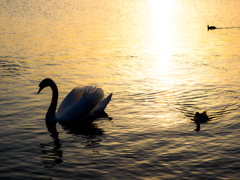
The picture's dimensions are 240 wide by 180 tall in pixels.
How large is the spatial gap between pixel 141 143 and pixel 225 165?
2671mm

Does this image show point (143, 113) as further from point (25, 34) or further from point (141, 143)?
point (25, 34)

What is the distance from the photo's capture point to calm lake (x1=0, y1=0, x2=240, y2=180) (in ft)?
31.3

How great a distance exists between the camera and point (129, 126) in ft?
40.8

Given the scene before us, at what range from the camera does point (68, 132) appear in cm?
1218

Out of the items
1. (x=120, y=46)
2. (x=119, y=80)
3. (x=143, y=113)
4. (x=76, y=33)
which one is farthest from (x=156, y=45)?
(x=143, y=113)

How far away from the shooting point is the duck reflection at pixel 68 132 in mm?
10071

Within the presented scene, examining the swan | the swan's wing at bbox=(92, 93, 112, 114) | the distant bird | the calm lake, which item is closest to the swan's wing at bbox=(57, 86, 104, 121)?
the swan

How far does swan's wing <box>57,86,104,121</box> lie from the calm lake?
55cm

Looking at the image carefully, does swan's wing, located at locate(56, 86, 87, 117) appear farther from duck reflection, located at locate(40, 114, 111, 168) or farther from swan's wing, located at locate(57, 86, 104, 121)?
duck reflection, located at locate(40, 114, 111, 168)

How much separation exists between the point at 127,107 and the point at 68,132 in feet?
10.3

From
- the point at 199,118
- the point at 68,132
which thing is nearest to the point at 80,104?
the point at 68,132

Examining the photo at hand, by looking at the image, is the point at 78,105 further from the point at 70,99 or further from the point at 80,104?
the point at 70,99

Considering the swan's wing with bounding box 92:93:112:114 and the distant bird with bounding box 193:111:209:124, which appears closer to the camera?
the distant bird with bounding box 193:111:209:124

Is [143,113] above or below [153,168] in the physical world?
above
